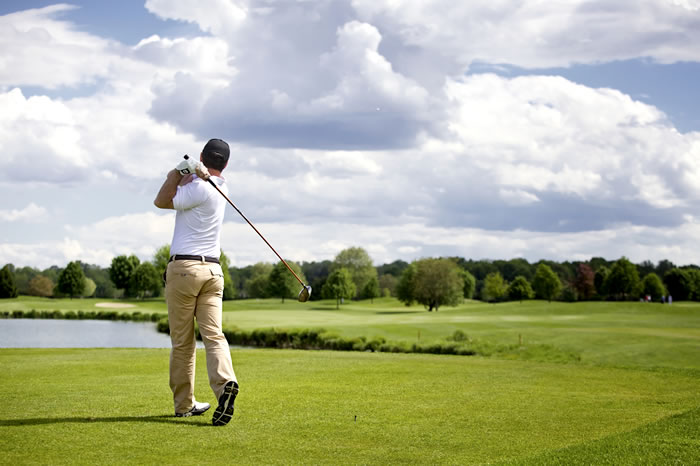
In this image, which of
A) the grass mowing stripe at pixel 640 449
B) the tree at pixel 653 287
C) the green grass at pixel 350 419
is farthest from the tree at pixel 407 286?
the grass mowing stripe at pixel 640 449

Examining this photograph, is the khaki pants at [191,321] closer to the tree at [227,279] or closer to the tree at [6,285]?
the tree at [227,279]

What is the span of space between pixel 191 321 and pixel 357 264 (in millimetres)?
115097

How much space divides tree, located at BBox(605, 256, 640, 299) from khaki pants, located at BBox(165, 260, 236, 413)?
100 meters

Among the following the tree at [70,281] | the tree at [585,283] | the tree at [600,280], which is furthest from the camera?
the tree at [585,283]

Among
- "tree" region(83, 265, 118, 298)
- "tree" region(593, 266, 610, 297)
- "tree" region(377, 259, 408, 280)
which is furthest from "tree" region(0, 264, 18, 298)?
"tree" region(377, 259, 408, 280)

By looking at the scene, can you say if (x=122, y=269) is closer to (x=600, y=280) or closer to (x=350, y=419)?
(x=600, y=280)

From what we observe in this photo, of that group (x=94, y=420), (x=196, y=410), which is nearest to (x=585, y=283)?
(x=196, y=410)

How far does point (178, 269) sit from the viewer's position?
284 inches

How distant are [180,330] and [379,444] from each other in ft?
A: 8.31

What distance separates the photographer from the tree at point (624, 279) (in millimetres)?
99312

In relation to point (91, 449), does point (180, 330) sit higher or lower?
higher

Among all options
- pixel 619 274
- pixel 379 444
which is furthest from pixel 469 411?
pixel 619 274

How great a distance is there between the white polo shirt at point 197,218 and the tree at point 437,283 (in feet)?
245

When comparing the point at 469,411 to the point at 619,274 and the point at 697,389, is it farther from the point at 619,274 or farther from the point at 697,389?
the point at 619,274
